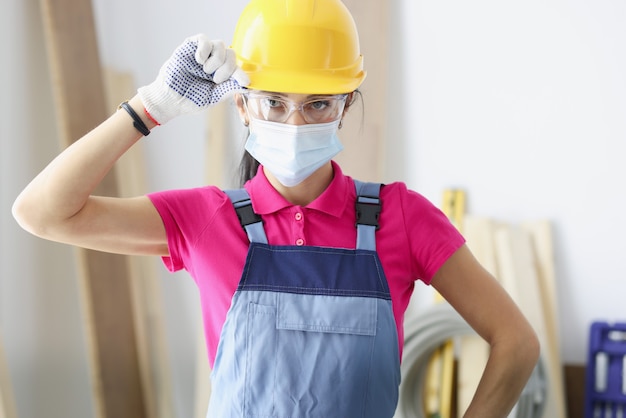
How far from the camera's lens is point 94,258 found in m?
3.50

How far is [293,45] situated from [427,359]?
212 centimetres

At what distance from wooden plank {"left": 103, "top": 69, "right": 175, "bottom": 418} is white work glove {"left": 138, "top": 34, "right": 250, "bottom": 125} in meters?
2.12

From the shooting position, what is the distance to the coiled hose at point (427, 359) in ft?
10.4

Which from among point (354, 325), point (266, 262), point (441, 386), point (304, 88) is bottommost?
point (441, 386)

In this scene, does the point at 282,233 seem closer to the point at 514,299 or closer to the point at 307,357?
the point at 307,357

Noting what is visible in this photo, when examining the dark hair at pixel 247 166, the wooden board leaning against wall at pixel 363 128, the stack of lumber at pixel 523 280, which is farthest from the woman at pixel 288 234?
the wooden board leaning against wall at pixel 363 128

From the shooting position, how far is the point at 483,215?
370 centimetres

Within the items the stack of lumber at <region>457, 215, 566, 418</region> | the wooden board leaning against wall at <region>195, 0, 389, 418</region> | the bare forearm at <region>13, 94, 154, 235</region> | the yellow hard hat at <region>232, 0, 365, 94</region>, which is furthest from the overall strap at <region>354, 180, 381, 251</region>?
the stack of lumber at <region>457, 215, 566, 418</region>

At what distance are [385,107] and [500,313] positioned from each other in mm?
2035

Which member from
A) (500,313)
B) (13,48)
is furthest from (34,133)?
(500,313)

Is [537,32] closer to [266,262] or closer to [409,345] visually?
[409,345]

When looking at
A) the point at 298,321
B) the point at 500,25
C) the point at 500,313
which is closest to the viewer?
the point at 298,321

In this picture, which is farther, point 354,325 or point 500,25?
point 500,25

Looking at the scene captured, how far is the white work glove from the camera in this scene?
5.29 feet
